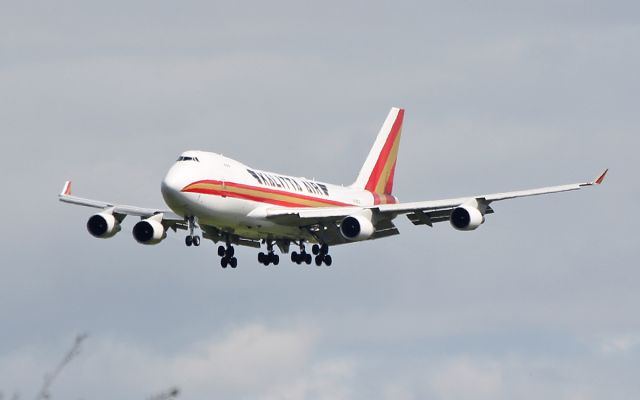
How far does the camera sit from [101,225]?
342ft

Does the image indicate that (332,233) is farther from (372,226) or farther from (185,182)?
(185,182)

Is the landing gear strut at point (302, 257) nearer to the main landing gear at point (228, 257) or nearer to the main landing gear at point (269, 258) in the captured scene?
the main landing gear at point (269, 258)

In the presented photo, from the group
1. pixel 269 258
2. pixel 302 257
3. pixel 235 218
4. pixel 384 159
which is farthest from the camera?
pixel 384 159

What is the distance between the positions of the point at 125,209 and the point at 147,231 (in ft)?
15.1

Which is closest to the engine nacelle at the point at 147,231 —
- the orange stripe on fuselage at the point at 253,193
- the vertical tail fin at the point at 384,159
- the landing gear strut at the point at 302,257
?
the orange stripe on fuselage at the point at 253,193

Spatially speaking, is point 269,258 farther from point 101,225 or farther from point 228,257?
point 101,225

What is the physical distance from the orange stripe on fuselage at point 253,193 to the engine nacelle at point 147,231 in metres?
6.88

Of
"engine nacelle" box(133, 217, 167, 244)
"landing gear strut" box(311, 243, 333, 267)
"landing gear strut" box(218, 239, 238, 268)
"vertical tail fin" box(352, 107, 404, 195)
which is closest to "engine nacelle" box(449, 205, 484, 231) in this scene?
"landing gear strut" box(311, 243, 333, 267)

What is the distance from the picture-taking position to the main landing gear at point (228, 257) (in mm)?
104000

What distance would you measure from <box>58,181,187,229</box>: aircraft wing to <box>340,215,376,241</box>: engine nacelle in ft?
31.3

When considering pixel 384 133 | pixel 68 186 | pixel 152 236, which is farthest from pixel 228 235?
pixel 384 133

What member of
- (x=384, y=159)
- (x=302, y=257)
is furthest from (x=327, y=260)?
(x=384, y=159)

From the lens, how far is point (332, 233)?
4067 inches

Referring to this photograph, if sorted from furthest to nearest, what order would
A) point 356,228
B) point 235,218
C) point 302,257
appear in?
point 302,257 → point 356,228 → point 235,218
